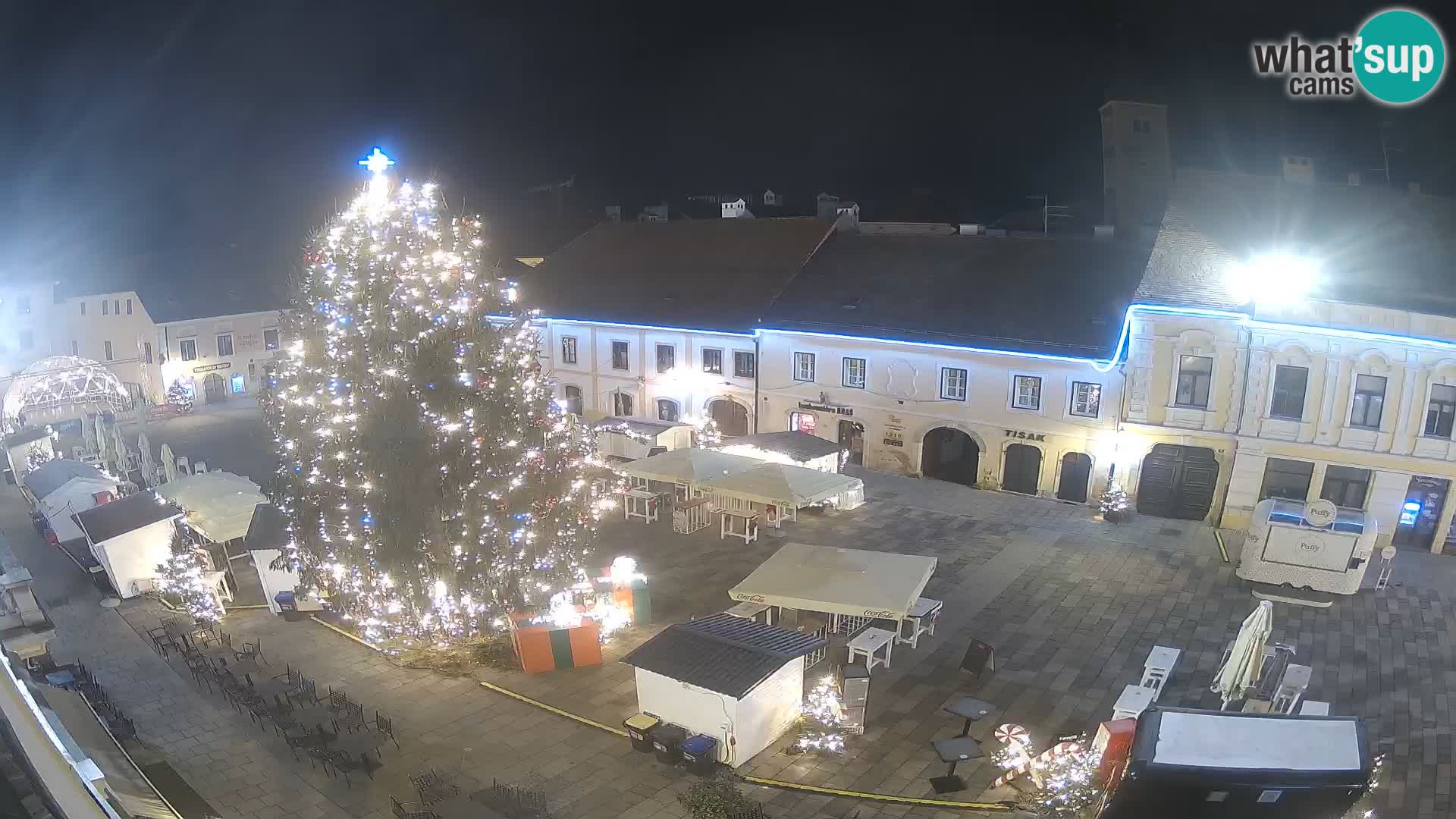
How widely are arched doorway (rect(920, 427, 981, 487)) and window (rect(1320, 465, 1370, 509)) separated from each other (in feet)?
32.7

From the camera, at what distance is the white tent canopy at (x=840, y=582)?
17109mm

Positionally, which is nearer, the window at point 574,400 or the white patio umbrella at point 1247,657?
the white patio umbrella at point 1247,657

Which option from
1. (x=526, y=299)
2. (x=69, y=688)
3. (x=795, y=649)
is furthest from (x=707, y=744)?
(x=526, y=299)

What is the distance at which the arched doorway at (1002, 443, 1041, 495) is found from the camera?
28.8 meters

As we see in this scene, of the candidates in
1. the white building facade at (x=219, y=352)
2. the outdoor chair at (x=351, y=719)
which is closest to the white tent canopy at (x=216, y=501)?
the outdoor chair at (x=351, y=719)

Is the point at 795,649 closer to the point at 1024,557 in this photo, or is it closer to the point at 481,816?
the point at 481,816

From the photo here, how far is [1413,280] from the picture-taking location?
22625mm

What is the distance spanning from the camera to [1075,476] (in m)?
28.0

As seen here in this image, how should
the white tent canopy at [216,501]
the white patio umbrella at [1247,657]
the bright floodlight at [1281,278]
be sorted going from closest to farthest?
1. the white patio umbrella at [1247,657]
2. the white tent canopy at [216,501]
3. the bright floodlight at [1281,278]

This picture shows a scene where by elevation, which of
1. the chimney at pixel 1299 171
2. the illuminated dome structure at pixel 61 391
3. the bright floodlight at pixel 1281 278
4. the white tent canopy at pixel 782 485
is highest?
the chimney at pixel 1299 171

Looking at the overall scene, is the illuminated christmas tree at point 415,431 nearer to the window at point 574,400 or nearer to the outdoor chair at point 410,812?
the outdoor chair at point 410,812

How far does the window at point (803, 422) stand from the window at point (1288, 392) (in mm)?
14438

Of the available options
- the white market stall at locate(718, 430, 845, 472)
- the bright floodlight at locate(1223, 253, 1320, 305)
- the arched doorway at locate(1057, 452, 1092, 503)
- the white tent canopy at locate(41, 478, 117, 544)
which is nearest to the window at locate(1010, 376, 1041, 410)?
the arched doorway at locate(1057, 452, 1092, 503)

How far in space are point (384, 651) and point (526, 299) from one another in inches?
911
